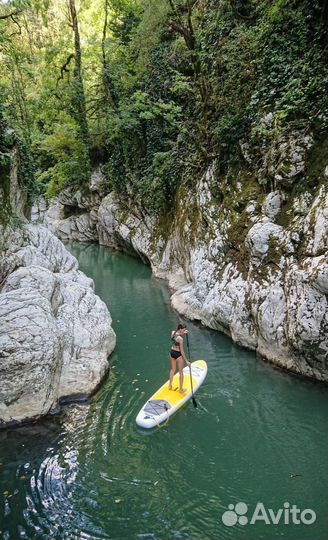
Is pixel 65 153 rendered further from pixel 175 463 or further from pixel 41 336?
pixel 175 463

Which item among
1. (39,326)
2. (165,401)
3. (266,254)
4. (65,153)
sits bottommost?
(165,401)

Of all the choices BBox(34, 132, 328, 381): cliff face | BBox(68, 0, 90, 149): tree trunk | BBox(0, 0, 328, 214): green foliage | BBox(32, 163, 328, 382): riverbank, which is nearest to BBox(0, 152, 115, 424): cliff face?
BBox(0, 0, 328, 214): green foliage

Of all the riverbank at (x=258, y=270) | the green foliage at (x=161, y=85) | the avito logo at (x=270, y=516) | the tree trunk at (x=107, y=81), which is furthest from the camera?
the tree trunk at (x=107, y=81)

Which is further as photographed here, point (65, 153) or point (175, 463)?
point (65, 153)

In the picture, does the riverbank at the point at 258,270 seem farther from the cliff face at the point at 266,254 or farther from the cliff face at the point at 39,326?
the cliff face at the point at 39,326

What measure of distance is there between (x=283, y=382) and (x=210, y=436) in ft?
9.21

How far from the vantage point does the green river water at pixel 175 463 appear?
20.1ft

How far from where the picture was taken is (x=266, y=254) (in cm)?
1159

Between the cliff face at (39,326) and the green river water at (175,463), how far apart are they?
23.7 inches

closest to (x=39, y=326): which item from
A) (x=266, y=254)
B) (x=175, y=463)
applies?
(x=175, y=463)

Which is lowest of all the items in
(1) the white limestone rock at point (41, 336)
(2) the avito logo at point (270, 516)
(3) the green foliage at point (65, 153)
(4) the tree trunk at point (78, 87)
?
(2) the avito logo at point (270, 516)

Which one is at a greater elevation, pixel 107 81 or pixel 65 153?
pixel 107 81

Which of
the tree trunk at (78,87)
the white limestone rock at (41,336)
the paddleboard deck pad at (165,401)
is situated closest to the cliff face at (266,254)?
the paddleboard deck pad at (165,401)

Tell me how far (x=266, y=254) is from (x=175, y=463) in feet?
20.9
